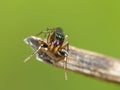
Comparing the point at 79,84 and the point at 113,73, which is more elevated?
the point at 113,73

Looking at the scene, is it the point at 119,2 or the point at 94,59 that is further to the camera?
the point at 119,2

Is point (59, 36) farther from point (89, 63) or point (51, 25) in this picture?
point (51, 25)

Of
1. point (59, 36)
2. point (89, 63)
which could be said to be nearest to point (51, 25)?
point (59, 36)

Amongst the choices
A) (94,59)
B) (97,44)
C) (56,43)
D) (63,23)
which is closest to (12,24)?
(63,23)

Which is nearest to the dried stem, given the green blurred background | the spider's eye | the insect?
the insect

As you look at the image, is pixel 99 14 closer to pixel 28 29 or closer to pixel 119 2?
pixel 119 2
